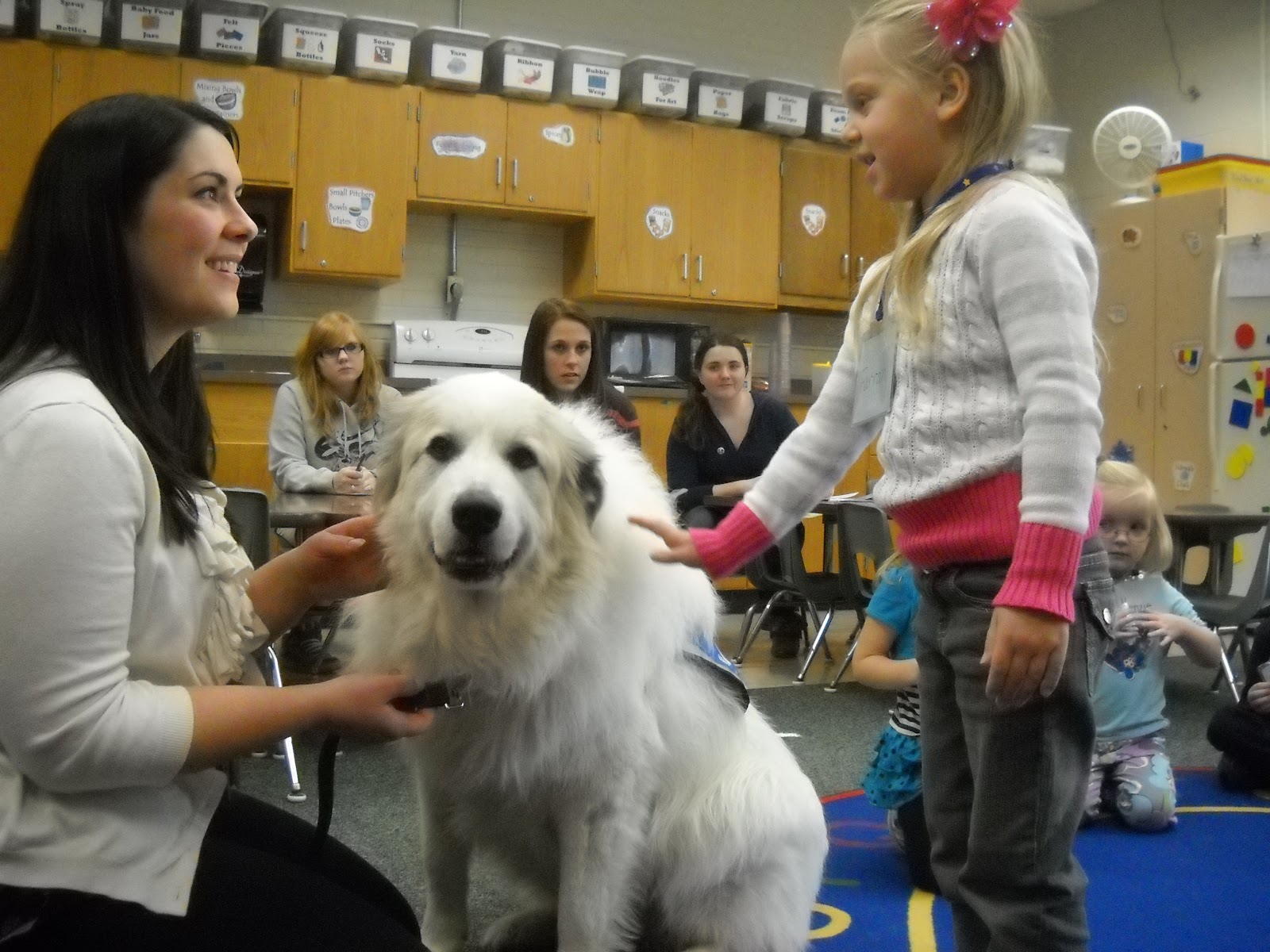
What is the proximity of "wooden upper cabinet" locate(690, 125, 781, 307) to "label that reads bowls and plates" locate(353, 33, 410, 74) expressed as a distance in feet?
6.14

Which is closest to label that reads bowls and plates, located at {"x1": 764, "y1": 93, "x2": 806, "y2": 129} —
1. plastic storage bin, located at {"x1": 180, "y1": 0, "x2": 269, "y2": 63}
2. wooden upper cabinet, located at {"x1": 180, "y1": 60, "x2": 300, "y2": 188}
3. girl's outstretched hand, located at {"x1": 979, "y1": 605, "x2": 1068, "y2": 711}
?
wooden upper cabinet, located at {"x1": 180, "y1": 60, "x2": 300, "y2": 188}

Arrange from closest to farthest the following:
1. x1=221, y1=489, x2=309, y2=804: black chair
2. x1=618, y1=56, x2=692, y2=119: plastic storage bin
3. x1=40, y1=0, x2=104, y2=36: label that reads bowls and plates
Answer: x1=221, y1=489, x2=309, y2=804: black chair → x1=40, y1=0, x2=104, y2=36: label that reads bowls and plates → x1=618, y1=56, x2=692, y2=119: plastic storage bin

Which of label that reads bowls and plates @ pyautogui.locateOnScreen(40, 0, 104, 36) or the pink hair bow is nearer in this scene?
the pink hair bow

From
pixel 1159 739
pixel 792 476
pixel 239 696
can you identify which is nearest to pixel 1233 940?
pixel 1159 739

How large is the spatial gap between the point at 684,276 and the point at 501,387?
221 inches

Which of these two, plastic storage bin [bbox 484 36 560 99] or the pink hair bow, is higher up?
plastic storage bin [bbox 484 36 560 99]

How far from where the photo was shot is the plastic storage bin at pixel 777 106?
7.17m

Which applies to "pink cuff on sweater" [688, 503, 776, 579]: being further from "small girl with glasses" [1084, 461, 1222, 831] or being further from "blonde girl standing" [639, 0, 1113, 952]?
"small girl with glasses" [1084, 461, 1222, 831]

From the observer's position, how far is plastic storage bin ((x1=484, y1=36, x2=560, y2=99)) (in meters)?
6.48

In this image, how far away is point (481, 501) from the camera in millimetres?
1484

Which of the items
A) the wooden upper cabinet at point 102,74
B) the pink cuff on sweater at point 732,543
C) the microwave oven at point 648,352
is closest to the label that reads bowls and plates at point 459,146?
the microwave oven at point 648,352

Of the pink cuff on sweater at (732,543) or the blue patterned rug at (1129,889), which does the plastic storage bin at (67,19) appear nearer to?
the blue patterned rug at (1129,889)

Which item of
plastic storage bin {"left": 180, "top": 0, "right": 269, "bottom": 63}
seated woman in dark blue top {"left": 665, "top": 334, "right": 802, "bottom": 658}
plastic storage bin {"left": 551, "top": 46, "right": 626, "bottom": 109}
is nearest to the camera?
seated woman in dark blue top {"left": 665, "top": 334, "right": 802, "bottom": 658}

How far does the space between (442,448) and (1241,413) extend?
6010 mm
